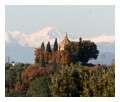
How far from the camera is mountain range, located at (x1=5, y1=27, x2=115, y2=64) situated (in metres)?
13.5

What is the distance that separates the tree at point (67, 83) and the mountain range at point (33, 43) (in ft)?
2.35

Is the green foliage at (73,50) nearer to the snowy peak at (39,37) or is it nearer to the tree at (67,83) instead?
the snowy peak at (39,37)

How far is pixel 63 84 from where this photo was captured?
13375 mm

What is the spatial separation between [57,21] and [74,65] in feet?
3.86

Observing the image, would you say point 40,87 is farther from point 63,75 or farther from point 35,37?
point 35,37

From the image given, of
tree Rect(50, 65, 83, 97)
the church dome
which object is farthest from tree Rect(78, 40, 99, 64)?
tree Rect(50, 65, 83, 97)

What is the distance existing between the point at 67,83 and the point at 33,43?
1.36m

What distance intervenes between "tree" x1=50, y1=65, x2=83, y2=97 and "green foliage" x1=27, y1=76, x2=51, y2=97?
14 cm

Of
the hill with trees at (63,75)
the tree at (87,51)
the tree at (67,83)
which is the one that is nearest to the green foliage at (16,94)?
the hill with trees at (63,75)

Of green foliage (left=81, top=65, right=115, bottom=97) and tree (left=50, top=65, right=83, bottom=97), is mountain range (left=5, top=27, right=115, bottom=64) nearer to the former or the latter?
green foliage (left=81, top=65, right=115, bottom=97)

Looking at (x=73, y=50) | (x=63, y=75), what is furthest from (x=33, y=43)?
(x=63, y=75)

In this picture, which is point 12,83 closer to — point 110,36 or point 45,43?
point 45,43
